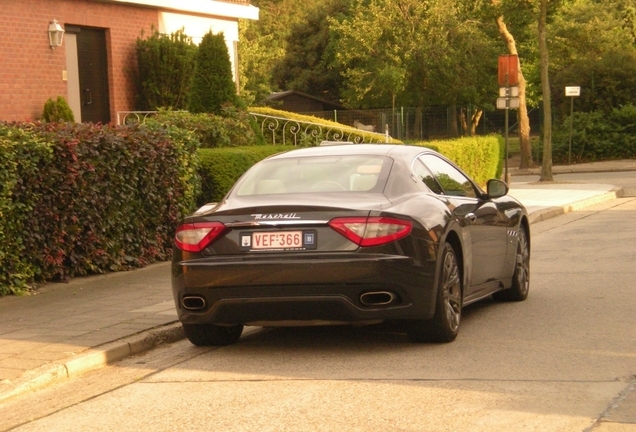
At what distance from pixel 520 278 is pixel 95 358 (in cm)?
421

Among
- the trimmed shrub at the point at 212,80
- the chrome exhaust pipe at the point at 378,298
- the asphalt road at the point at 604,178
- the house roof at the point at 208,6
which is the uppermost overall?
the house roof at the point at 208,6

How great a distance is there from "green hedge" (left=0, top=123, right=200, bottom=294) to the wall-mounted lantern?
8698 mm

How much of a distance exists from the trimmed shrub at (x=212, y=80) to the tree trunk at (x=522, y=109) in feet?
48.9

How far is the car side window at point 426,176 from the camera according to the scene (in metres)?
8.98

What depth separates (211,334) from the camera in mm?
8703

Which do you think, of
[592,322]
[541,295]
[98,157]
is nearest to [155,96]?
[98,157]

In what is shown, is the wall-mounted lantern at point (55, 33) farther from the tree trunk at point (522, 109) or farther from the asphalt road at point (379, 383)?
the tree trunk at point (522, 109)

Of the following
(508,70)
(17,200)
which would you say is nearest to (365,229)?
(17,200)

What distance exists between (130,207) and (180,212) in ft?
4.22

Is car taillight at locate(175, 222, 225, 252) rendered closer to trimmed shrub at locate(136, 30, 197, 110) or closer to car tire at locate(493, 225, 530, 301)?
car tire at locate(493, 225, 530, 301)

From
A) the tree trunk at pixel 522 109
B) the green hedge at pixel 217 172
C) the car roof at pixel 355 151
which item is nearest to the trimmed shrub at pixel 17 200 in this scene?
the car roof at pixel 355 151

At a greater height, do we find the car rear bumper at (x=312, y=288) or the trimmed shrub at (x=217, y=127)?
the trimmed shrub at (x=217, y=127)

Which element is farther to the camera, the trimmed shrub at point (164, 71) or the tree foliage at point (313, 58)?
the tree foliage at point (313, 58)

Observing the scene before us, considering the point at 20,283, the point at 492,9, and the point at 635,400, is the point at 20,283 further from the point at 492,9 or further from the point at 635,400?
the point at 492,9
